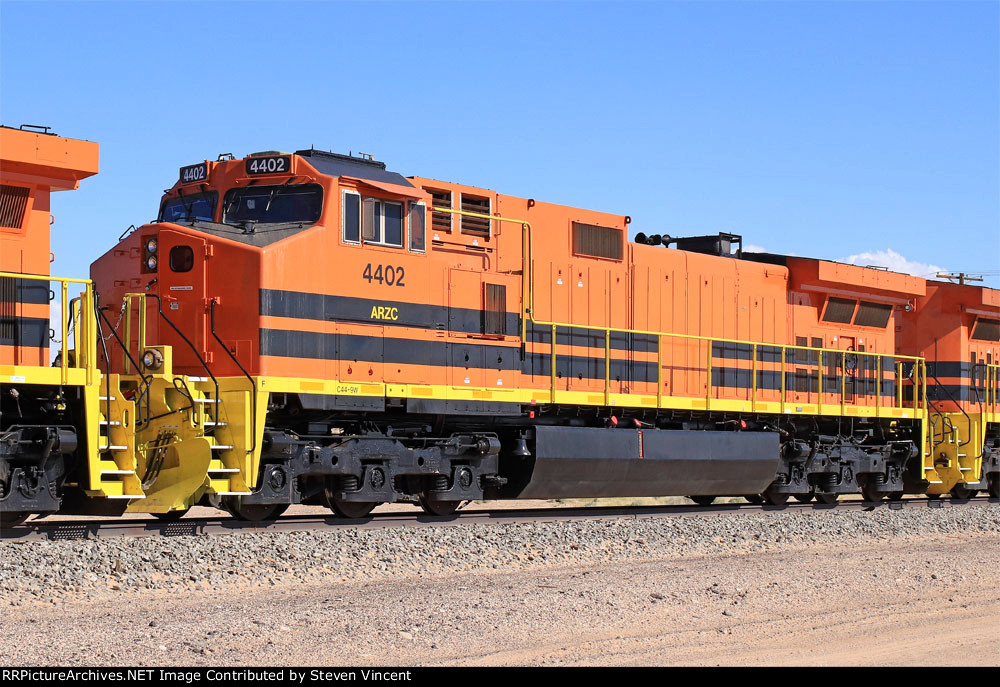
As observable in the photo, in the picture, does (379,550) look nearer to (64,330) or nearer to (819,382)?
(64,330)

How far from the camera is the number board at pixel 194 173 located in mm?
12984

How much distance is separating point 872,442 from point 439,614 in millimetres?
13153

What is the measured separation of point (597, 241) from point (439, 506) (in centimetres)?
436

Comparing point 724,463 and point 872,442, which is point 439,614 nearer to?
point 724,463

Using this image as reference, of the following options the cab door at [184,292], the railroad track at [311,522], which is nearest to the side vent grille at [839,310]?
the railroad track at [311,522]

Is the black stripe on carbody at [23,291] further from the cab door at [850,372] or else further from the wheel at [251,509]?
the cab door at [850,372]

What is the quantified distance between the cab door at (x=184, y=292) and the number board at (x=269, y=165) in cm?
117

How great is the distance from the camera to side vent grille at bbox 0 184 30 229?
10.1 metres

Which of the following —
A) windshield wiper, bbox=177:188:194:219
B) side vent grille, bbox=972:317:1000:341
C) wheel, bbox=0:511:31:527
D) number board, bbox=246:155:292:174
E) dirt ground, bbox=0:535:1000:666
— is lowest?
dirt ground, bbox=0:535:1000:666

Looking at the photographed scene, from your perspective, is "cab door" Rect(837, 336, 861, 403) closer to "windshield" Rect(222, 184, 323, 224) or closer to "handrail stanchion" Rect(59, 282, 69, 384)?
"windshield" Rect(222, 184, 323, 224)

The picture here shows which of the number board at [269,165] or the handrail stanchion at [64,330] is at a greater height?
the number board at [269,165]

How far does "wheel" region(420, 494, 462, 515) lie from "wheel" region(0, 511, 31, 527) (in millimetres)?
4520

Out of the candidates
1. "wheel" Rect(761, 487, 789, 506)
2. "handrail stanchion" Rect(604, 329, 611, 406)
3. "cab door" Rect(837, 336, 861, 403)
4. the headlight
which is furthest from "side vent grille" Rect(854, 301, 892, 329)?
the headlight

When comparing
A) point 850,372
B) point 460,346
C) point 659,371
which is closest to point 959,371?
point 850,372
